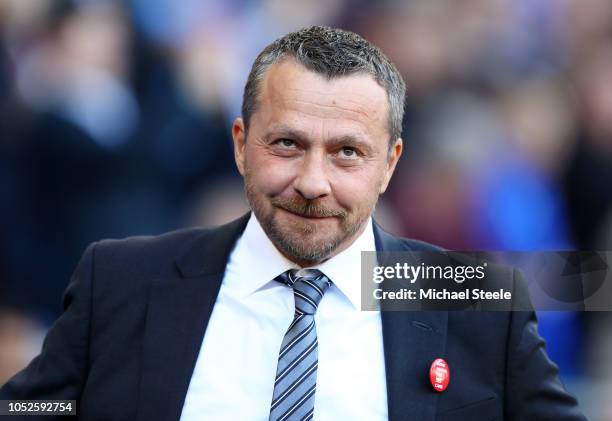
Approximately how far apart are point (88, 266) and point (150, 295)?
Answer: 208 mm

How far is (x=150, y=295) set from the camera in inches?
101

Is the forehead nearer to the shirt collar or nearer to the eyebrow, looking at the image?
the eyebrow

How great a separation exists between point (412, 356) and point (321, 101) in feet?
2.44

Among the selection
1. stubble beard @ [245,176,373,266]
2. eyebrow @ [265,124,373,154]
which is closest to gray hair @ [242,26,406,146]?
Result: eyebrow @ [265,124,373,154]

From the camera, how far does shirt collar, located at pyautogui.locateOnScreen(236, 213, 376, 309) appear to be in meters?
2.58

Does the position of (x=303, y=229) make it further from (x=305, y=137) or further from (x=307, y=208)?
(x=305, y=137)

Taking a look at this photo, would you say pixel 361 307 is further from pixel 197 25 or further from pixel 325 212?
pixel 197 25

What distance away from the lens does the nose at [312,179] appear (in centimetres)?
238

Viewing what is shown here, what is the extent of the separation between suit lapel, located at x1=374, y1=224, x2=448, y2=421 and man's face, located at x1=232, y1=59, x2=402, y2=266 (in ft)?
0.93

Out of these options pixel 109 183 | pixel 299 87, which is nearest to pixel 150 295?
pixel 299 87

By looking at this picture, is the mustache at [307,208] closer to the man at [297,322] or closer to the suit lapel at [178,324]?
the man at [297,322]

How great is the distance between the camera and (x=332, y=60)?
8.25 ft

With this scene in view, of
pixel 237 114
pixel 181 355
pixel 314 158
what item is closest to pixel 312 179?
pixel 314 158

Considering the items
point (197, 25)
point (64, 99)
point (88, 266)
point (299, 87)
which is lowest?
point (88, 266)
